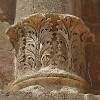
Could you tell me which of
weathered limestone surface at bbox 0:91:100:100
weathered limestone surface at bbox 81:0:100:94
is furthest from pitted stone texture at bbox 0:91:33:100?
weathered limestone surface at bbox 81:0:100:94

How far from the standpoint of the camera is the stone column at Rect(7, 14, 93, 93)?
399 centimetres

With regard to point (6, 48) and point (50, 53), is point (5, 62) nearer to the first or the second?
point (6, 48)

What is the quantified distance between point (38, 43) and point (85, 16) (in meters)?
1.22

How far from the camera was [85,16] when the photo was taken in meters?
5.27

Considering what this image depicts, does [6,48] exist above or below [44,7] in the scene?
below

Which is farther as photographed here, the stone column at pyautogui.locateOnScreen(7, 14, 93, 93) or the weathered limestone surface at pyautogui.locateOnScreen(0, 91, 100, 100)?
the stone column at pyautogui.locateOnScreen(7, 14, 93, 93)

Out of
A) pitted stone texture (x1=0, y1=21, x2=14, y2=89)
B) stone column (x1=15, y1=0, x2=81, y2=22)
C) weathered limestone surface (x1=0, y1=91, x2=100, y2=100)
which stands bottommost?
weathered limestone surface (x1=0, y1=91, x2=100, y2=100)

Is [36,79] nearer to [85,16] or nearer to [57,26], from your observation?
[57,26]

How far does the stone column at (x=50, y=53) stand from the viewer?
3992 mm

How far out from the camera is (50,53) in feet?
13.5

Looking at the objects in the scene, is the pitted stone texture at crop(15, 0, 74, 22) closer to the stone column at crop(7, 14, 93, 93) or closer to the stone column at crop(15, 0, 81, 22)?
the stone column at crop(15, 0, 81, 22)

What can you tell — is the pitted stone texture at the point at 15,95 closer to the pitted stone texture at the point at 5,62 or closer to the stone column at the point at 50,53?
the stone column at the point at 50,53

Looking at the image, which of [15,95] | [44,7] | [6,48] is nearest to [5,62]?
[6,48]

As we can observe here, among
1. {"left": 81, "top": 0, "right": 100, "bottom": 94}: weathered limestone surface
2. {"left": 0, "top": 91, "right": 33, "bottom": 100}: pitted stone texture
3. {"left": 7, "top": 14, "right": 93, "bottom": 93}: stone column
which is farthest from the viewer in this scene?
{"left": 81, "top": 0, "right": 100, "bottom": 94}: weathered limestone surface
